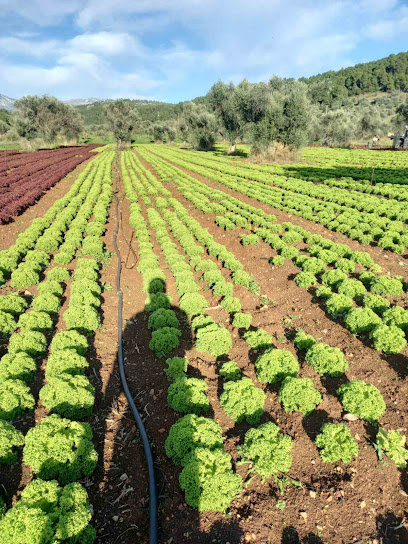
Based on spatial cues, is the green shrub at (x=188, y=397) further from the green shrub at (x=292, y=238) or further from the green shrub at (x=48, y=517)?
the green shrub at (x=292, y=238)

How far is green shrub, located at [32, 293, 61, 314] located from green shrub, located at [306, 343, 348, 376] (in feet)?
27.4

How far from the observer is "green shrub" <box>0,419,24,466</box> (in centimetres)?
525

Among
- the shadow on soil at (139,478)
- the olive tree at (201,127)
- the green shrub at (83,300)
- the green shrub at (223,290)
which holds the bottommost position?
the shadow on soil at (139,478)

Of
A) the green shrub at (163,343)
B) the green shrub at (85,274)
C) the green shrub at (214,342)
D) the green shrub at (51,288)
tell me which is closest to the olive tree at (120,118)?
the green shrub at (85,274)

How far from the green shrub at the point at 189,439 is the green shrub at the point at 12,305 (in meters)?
7.19

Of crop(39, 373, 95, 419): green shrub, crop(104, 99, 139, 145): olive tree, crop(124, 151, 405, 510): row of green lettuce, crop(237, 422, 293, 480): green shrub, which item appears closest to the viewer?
crop(124, 151, 405, 510): row of green lettuce

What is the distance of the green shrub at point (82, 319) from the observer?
8977 mm

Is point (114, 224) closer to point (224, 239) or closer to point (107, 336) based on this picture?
point (224, 239)

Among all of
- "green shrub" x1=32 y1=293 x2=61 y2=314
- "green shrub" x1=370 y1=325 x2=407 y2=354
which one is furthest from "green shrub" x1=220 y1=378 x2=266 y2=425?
"green shrub" x1=32 y1=293 x2=61 y2=314

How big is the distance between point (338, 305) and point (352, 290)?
126 centimetres

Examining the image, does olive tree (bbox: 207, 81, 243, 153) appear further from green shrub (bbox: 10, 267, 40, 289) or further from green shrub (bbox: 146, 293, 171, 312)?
green shrub (bbox: 146, 293, 171, 312)

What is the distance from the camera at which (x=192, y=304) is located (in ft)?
32.9

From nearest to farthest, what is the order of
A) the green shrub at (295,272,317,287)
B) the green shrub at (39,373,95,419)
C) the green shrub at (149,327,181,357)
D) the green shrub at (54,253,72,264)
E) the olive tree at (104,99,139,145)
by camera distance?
the green shrub at (39,373,95,419) → the green shrub at (149,327,181,357) → the green shrub at (295,272,317,287) → the green shrub at (54,253,72,264) → the olive tree at (104,99,139,145)

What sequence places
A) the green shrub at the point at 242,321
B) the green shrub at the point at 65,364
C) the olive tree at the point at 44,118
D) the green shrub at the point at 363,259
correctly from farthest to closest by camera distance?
1. the olive tree at the point at 44,118
2. the green shrub at the point at 363,259
3. the green shrub at the point at 242,321
4. the green shrub at the point at 65,364
